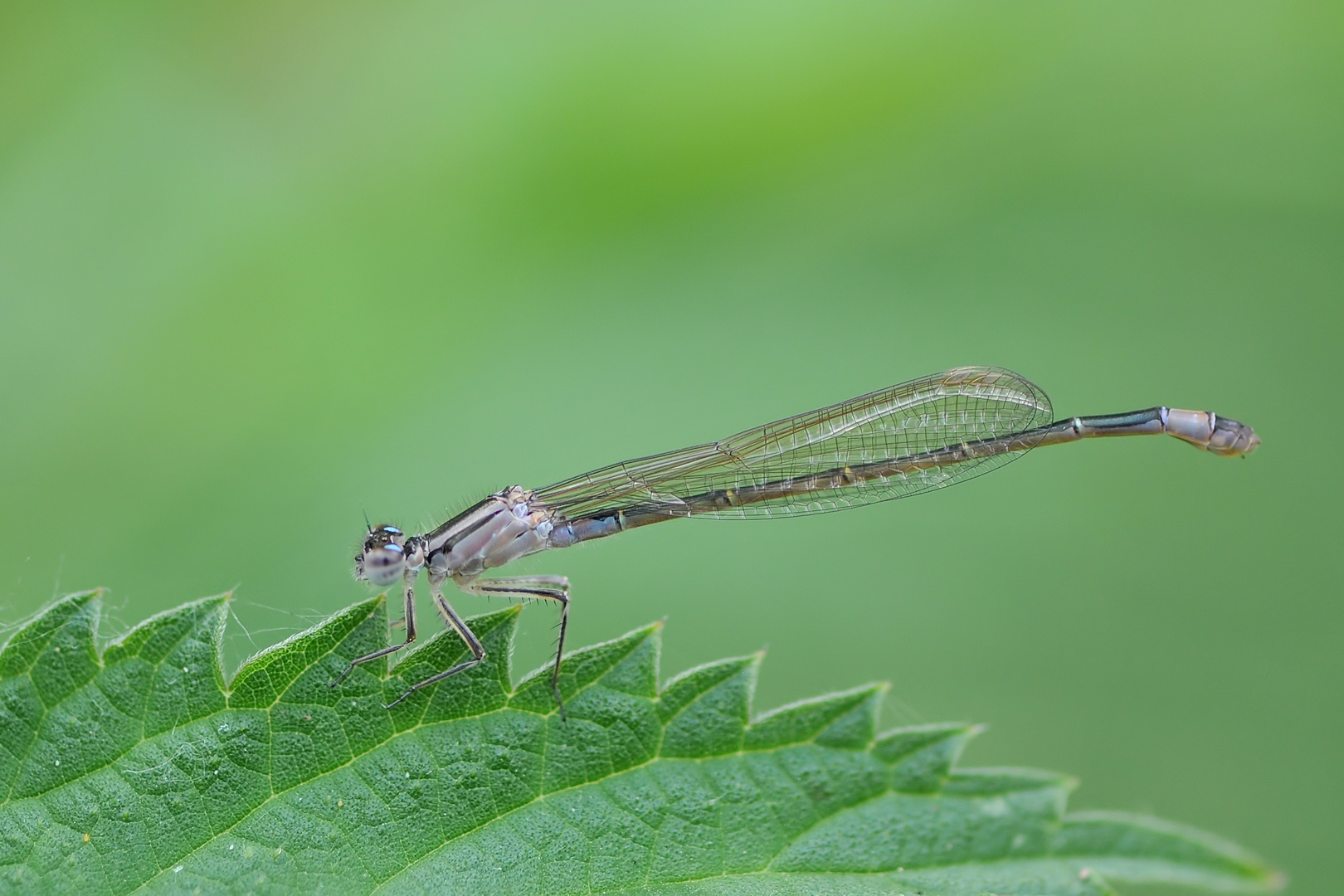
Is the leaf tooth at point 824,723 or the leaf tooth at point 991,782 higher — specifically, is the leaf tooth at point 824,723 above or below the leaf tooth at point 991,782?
above

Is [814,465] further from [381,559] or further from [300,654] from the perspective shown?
[300,654]

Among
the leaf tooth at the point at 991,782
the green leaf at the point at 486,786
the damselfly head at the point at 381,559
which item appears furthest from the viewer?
the damselfly head at the point at 381,559

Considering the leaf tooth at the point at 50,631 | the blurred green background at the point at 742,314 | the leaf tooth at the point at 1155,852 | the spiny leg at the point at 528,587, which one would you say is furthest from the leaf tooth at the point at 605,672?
the blurred green background at the point at 742,314

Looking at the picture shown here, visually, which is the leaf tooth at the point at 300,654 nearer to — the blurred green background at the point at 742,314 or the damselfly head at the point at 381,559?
the damselfly head at the point at 381,559

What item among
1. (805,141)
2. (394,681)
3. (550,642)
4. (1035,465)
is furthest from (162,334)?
(1035,465)

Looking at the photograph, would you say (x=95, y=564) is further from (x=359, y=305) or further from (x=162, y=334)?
(x=359, y=305)

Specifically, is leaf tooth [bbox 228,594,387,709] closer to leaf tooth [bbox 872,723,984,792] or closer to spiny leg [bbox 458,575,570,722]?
spiny leg [bbox 458,575,570,722]
